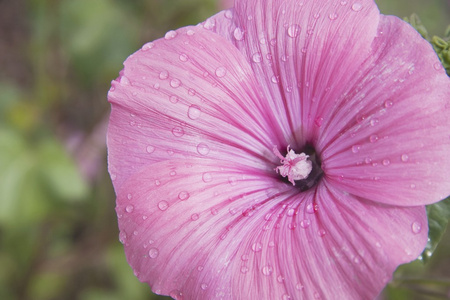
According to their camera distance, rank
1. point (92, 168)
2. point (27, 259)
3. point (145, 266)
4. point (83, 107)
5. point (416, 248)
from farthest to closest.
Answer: point (83, 107)
point (92, 168)
point (27, 259)
point (145, 266)
point (416, 248)

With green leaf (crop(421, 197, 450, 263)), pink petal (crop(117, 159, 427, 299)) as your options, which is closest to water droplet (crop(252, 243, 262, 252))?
pink petal (crop(117, 159, 427, 299))

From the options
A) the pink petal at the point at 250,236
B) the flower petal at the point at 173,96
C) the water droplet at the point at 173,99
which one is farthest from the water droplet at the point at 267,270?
the water droplet at the point at 173,99

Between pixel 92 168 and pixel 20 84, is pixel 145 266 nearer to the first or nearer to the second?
pixel 92 168

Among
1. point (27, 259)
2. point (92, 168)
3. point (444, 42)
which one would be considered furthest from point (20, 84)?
point (444, 42)

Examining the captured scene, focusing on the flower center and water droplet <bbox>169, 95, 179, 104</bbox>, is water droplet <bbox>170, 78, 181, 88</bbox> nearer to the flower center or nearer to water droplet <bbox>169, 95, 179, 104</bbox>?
water droplet <bbox>169, 95, 179, 104</bbox>

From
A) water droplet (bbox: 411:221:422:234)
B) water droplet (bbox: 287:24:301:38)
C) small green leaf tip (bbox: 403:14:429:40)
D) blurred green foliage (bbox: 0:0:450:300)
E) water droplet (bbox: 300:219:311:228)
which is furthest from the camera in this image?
blurred green foliage (bbox: 0:0:450:300)

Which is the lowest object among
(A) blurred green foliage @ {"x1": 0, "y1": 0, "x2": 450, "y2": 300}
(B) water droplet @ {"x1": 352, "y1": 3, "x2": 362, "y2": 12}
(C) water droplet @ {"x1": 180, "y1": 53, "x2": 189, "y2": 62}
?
(A) blurred green foliage @ {"x1": 0, "y1": 0, "x2": 450, "y2": 300}
